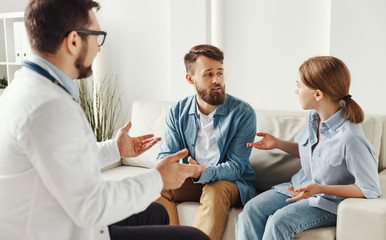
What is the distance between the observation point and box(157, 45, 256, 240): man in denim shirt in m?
2.33

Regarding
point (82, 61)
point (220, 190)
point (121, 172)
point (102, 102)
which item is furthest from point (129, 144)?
point (102, 102)

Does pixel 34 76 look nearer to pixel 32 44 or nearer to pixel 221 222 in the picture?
pixel 32 44

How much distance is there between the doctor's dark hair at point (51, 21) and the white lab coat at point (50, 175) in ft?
0.31

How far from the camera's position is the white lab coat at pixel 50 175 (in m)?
1.18

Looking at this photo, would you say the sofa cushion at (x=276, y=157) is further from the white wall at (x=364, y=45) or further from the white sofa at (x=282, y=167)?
the white wall at (x=364, y=45)

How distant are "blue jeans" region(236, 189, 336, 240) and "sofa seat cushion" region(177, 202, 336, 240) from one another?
0.10ft

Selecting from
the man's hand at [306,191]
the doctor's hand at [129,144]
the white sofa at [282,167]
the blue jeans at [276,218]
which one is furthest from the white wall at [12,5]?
the man's hand at [306,191]

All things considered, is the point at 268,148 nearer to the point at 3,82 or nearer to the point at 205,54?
the point at 205,54

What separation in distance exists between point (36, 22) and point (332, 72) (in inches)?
52.6

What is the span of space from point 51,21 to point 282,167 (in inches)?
63.9

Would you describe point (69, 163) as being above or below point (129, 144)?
above

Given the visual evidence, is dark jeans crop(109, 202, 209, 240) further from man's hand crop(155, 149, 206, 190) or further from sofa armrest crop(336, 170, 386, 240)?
sofa armrest crop(336, 170, 386, 240)

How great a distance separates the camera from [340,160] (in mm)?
2053

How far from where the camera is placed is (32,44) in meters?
1.35
